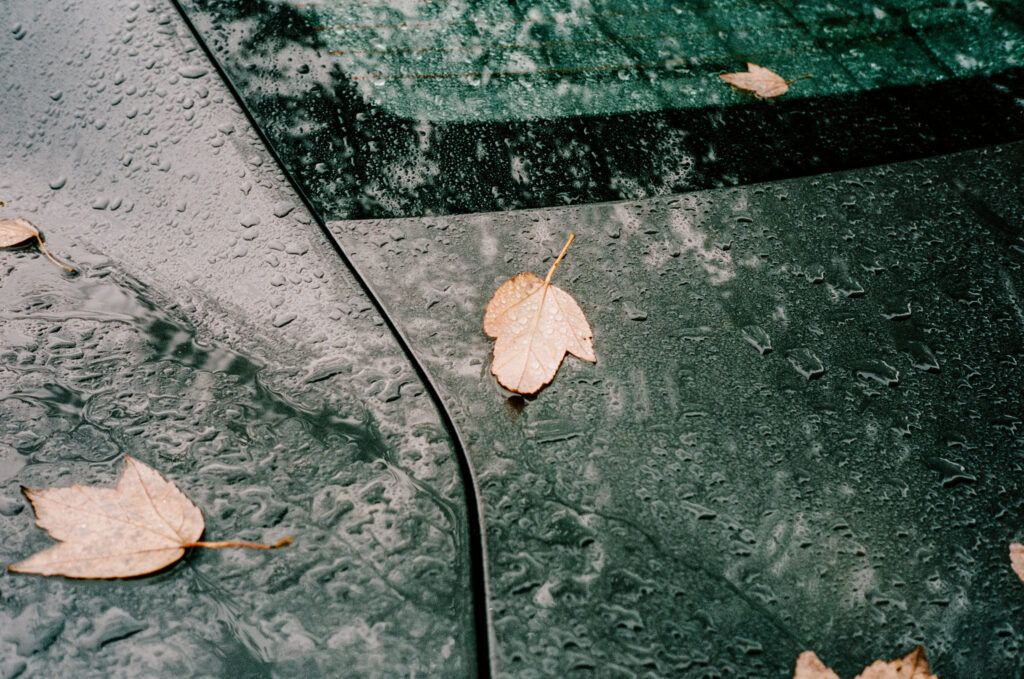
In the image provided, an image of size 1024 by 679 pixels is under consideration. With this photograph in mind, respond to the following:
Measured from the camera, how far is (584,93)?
1119 millimetres

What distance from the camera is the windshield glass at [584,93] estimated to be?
106 centimetres

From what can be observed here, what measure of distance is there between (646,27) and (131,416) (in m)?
1.05

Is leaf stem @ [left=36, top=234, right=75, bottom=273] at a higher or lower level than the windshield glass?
lower

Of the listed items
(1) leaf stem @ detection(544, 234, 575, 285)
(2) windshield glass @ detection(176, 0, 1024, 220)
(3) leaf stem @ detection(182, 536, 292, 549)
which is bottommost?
(3) leaf stem @ detection(182, 536, 292, 549)

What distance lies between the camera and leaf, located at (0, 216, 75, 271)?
973 mm

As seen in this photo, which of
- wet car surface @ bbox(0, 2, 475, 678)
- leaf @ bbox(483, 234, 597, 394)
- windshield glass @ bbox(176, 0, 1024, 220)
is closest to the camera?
wet car surface @ bbox(0, 2, 475, 678)

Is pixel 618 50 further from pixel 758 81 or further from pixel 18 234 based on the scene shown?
pixel 18 234

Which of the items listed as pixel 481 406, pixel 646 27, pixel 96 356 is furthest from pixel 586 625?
pixel 646 27

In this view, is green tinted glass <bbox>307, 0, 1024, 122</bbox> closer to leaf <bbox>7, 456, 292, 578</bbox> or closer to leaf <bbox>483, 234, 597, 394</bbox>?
leaf <bbox>483, 234, 597, 394</bbox>

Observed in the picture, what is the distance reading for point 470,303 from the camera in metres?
0.99

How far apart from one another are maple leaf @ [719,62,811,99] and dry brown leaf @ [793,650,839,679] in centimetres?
90

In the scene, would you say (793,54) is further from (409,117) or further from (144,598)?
(144,598)

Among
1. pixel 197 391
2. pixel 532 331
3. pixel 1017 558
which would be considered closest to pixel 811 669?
pixel 1017 558

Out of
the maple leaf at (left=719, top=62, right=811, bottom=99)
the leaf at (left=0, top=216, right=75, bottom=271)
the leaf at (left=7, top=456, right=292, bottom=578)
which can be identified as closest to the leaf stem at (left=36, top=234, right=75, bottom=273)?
the leaf at (left=0, top=216, right=75, bottom=271)
